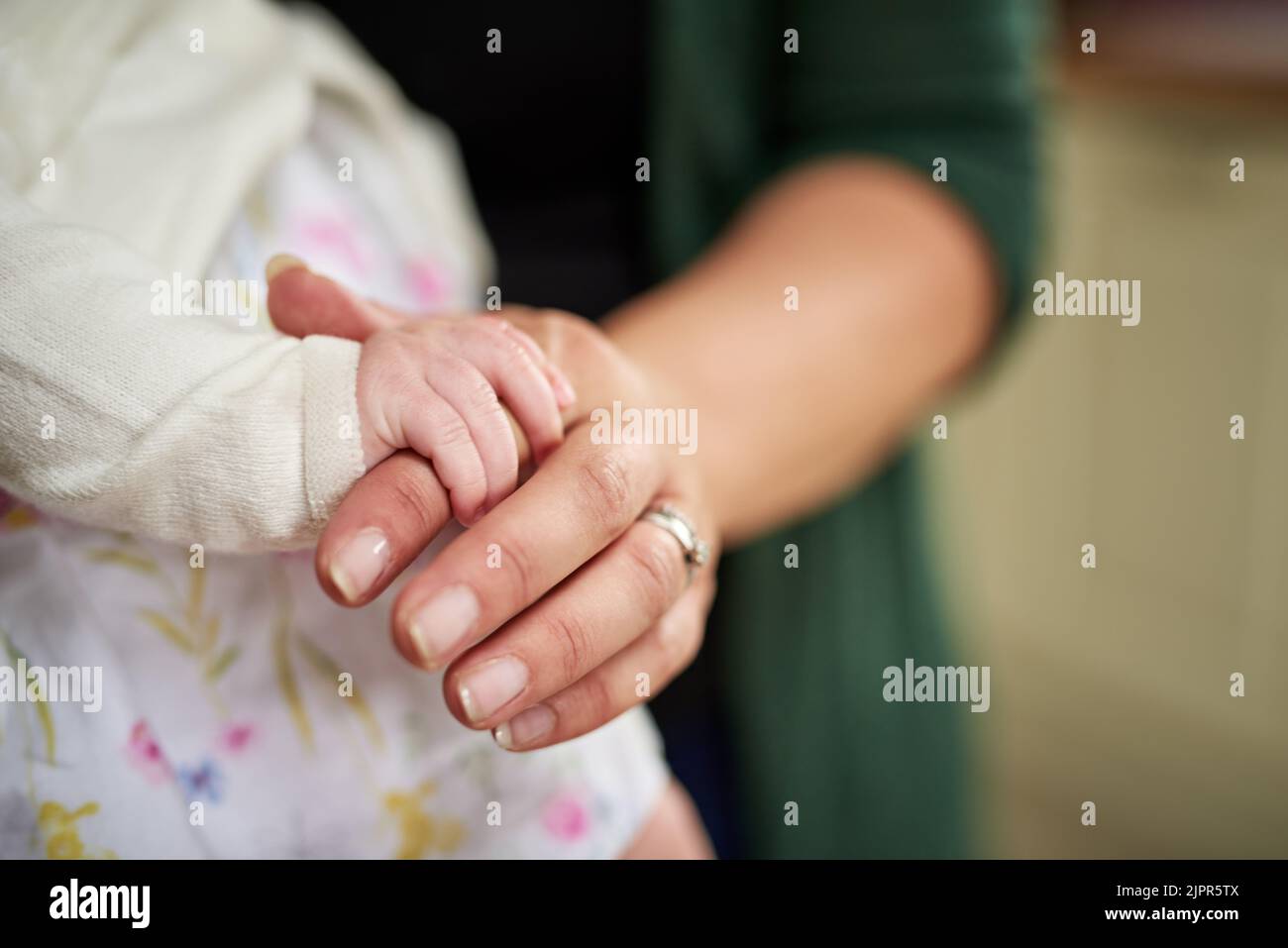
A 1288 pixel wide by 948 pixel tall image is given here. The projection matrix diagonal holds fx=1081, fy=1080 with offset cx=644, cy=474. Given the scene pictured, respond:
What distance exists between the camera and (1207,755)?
4.18ft

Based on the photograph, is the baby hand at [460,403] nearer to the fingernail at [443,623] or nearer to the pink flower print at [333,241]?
the fingernail at [443,623]

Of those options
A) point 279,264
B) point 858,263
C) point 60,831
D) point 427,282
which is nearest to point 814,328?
point 858,263

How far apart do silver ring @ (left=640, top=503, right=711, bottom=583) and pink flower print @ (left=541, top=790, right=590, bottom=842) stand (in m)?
Answer: 0.12

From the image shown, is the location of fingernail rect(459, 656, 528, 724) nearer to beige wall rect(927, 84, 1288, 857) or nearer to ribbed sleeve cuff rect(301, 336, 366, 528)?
ribbed sleeve cuff rect(301, 336, 366, 528)

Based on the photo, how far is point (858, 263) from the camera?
62cm

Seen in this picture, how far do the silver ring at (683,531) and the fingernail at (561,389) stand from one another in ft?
0.14

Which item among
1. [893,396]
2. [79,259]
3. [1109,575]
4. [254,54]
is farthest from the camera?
[1109,575]

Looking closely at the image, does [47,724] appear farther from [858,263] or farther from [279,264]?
[858,263]

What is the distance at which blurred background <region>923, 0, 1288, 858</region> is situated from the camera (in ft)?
3.80

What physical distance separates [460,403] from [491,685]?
77mm

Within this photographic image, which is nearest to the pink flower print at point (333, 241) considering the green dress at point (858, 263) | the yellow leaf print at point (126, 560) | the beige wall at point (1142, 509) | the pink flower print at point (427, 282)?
the pink flower print at point (427, 282)
